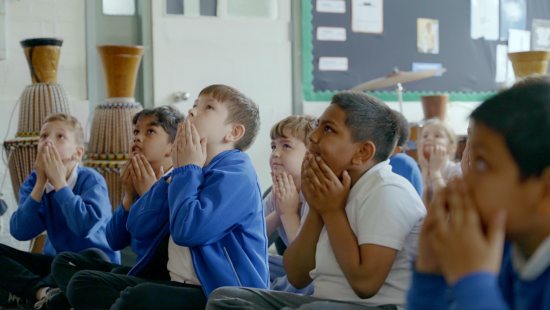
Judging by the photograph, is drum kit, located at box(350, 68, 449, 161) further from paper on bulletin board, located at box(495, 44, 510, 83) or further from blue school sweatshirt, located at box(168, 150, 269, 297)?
blue school sweatshirt, located at box(168, 150, 269, 297)

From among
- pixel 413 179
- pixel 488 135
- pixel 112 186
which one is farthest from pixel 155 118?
pixel 488 135

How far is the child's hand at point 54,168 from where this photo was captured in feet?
6.52

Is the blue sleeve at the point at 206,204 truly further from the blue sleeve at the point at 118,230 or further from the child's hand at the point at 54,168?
the child's hand at the point at 54,168

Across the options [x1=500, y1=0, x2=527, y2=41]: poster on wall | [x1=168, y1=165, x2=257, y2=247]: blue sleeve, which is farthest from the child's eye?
[x1=500, y1=0, x2=527, y2=41]: poster on wall

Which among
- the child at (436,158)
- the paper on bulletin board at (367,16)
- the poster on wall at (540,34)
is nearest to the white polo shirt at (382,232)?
the child at (436,158)

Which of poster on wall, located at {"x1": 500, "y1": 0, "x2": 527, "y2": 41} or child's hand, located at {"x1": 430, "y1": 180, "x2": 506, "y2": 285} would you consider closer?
child's hand, located at {"x1": 430, "y1": 180, "x2": 506, "y2": 285}

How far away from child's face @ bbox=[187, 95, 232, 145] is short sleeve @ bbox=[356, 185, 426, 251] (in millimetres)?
594

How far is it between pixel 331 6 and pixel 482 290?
3.48 m

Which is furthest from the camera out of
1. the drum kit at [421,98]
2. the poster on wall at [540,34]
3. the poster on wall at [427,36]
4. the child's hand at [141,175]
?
the poster on wall at [540,34]

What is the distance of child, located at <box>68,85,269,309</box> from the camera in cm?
133

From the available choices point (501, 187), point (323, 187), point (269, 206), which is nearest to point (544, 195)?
point (501, 187)

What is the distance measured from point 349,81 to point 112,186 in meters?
2.01

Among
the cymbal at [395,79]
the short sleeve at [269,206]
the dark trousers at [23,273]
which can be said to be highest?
the cymbal at [395,79]

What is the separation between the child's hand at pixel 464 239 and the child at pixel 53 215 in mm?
1606
